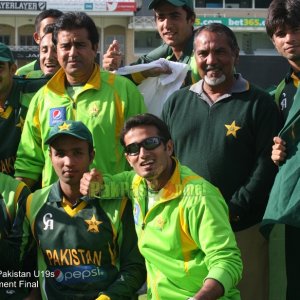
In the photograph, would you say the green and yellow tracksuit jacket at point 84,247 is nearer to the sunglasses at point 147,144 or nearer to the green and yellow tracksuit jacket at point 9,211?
the green and yellow tracksuit jacket at point 9,211

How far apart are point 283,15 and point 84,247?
1.98 m

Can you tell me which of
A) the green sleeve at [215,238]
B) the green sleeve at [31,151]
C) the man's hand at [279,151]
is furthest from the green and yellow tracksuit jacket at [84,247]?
the man's hand at [279,151]

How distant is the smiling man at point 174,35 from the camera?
517 cm

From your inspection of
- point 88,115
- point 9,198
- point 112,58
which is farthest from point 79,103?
point 9,198

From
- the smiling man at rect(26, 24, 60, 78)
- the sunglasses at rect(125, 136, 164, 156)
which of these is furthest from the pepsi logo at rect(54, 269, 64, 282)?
the smiling man at rect(26, 24, 60, 78)

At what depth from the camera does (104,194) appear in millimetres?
4227

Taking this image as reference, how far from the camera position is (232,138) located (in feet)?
14.3

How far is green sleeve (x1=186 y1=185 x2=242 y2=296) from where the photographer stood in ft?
11.5

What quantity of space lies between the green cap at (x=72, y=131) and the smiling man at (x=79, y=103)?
0.32 meters

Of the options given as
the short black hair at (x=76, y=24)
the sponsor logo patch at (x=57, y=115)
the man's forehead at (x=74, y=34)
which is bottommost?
the sponsor logo patch at (x=57, y=115)

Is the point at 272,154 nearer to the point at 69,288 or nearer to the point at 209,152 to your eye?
the point at 209,152

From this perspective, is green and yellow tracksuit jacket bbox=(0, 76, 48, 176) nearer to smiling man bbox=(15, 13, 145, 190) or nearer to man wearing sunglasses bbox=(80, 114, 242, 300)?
smiling man bbox=(15, 13, 145, 190)

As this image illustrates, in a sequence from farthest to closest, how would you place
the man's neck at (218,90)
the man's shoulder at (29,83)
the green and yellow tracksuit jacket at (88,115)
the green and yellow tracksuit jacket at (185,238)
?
the man's shoulder at (29,83), the green and yellow tracksuit jacket at (88,115), the man's neck at (218,90), the green and yellow tracksuit jacket at (185,238)

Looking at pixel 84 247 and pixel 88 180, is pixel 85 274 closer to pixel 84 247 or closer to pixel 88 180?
pixel 84 247
